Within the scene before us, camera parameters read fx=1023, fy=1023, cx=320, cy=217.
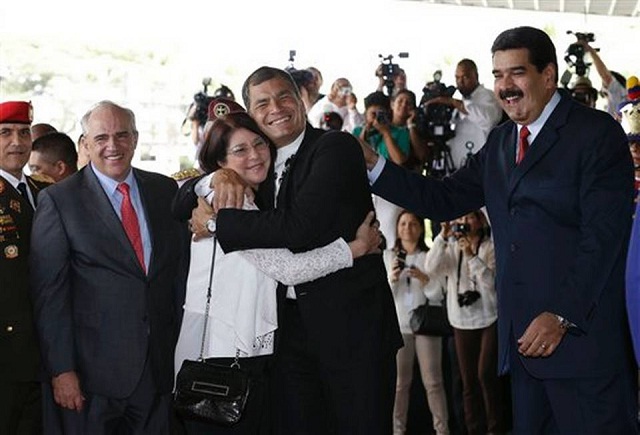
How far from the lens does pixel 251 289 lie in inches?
123

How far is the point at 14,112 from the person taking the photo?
3982mm

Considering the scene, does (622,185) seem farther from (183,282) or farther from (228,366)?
(183,282)

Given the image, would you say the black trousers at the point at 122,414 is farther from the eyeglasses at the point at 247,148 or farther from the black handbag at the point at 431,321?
the black handbag at the point at 431,321

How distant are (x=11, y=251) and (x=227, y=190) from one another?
1030mm

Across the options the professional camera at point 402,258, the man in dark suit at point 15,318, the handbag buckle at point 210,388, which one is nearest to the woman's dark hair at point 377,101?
the professional camera at point 402,258

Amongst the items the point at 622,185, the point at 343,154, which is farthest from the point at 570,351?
the point at 343,154

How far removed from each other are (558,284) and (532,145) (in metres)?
0.41

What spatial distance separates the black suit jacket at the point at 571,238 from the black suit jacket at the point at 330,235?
0.40 m

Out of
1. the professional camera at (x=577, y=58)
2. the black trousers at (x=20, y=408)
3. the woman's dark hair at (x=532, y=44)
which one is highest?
the professional camera at (x=577, y=58)

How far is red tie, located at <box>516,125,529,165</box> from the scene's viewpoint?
3062 mm

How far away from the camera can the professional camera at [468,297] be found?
5.69 m

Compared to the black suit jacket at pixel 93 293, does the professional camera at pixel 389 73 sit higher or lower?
higher

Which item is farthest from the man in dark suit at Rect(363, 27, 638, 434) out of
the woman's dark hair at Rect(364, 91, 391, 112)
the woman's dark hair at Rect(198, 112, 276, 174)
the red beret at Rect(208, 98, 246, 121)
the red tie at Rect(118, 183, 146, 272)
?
the woman's dark hair at Rect(364, 91, 391, 112)

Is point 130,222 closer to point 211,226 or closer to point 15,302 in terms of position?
point 15,302
